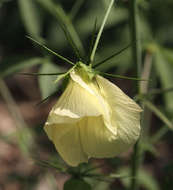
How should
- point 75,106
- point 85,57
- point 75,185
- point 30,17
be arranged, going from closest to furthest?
point 75,106
point 75,185
point 85,57
point 30,17

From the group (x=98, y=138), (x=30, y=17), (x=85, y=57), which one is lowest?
(x=98, y=138)

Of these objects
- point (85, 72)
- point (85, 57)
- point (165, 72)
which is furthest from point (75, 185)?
point (165, 72)

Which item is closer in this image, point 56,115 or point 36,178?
point 56,115

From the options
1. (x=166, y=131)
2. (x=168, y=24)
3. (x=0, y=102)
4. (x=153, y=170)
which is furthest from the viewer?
(x=0, y=102)

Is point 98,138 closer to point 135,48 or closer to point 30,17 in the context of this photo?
point 135,48

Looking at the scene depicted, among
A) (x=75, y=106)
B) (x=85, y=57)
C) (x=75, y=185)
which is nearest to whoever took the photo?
(x=75, y=106)

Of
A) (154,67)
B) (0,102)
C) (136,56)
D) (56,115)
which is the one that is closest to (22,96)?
(0,102)

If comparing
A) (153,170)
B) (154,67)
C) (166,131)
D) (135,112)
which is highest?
(135,112)

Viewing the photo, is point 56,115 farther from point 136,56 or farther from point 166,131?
point 166,131

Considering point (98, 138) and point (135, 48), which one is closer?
point (98, 138)
